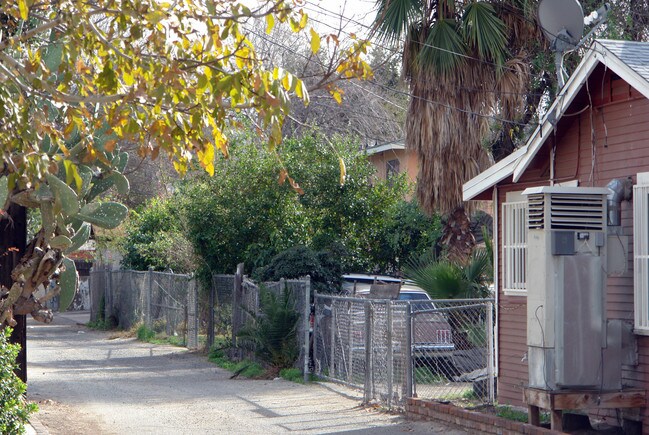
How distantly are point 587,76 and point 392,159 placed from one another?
69.1 ft

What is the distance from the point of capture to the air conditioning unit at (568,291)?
30.5ft

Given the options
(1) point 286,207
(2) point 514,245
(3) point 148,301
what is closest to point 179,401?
(2) point 514,245

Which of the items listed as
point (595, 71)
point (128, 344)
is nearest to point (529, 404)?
point (595, 71)

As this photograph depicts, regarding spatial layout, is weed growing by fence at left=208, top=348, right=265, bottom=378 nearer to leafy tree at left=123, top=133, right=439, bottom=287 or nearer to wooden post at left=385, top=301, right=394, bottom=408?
leafy tree at left=123, top=133, right=439, bottom=287

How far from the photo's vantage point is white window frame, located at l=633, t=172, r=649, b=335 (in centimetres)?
953

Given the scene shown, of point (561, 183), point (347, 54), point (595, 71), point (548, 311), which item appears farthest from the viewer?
point (561, 183)

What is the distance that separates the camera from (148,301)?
25.6m

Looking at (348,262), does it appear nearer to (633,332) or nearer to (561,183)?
(561,183)

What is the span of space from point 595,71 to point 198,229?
37.8ft

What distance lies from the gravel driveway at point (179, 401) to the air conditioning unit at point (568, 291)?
1.73 metres

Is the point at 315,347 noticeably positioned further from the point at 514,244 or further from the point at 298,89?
the point at 298,89

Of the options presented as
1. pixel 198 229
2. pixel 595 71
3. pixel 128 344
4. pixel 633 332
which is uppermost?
pixel 595 71

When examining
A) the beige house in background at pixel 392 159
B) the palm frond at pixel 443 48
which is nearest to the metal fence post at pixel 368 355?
the palm frond at pixel 443 48

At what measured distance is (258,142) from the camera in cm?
2217
